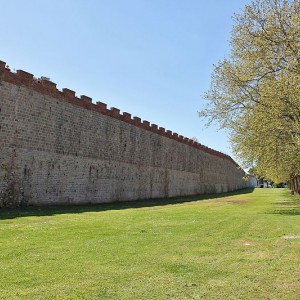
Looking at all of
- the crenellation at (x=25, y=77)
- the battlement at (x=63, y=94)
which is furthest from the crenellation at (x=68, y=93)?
the crenellation at (x=25, y=77)

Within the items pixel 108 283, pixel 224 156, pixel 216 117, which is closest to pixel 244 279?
pixel 108 283

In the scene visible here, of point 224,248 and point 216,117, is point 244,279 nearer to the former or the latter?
point 224,248

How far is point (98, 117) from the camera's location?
80.6ft

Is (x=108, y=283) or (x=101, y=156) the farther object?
(x=101, y=156)

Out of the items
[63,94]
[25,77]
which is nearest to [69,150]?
[63,94]

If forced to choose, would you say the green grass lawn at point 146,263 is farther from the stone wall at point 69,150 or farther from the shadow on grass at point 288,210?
the stone wall at point 69,150

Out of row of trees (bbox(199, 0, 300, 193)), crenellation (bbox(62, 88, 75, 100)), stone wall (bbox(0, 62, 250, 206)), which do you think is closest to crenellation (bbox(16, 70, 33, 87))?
stone wall (bbox(0, 62, 250, 206))

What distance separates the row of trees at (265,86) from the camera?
594 inches

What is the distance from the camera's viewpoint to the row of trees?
15.1 metres

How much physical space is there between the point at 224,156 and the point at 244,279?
57499 millimetres

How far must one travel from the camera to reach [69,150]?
2148 cm

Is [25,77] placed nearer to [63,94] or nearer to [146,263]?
[63,94]

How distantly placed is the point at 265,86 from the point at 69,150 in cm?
1164

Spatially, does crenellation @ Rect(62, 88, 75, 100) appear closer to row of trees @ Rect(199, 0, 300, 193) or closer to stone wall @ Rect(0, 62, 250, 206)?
stone wall @ Rect(0, 62, 250, 206)
